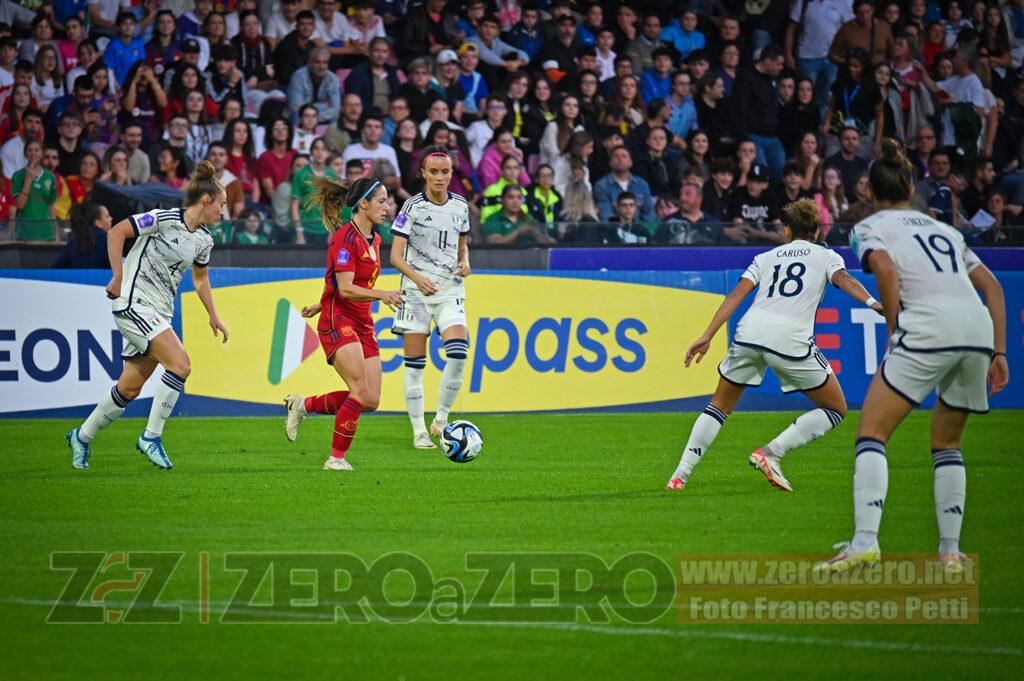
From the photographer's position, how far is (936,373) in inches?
228

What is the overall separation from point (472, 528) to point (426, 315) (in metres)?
4.68

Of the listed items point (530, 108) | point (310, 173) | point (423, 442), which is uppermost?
point (530, 108)

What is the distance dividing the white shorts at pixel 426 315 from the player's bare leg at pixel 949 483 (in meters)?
6.05

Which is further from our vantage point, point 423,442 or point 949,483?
point 423,442

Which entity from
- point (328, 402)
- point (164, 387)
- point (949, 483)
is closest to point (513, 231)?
point (328, 402)

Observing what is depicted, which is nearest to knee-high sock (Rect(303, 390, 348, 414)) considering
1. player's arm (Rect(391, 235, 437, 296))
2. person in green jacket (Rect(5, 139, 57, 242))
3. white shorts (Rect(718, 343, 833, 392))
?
player's arm (Rect(391, 235, 437, 296))

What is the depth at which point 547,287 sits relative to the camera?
14.5m

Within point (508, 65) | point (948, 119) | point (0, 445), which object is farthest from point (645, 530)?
point (948, 119)

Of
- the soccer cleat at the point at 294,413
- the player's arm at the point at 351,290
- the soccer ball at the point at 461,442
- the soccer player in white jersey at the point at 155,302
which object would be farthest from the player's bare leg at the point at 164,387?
the soccer ball at the point at 461,442

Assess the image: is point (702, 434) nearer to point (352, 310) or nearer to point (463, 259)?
point (352, 310)

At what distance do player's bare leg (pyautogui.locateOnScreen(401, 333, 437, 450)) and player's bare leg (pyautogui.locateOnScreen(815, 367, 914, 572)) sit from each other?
617 centimetres

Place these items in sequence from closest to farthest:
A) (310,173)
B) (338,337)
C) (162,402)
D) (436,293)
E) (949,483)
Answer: (949,483) → (338,337) → (162,402) → (436,293) → (310,173)

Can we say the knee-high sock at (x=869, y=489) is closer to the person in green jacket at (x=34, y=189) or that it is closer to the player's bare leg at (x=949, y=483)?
the player's bare leg at (x=949, y=483)

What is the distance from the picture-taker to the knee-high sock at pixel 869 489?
19.0 ft
